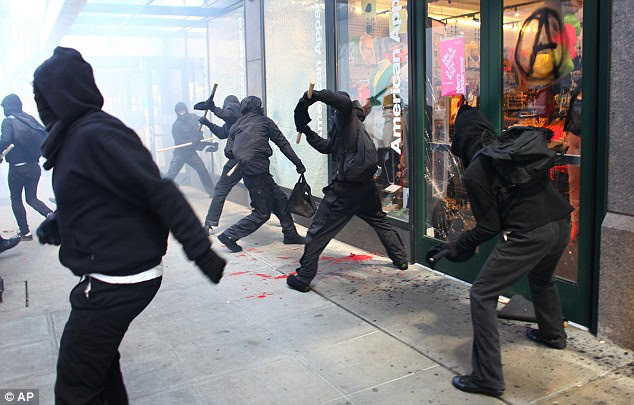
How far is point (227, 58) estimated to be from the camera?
1132 centimetres

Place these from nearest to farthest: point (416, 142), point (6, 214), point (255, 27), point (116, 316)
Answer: point (116, 316) < point (416, 142) < point (255, 27) < point (6, 214)

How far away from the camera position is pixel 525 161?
3322 mm

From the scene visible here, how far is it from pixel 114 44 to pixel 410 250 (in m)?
15.2

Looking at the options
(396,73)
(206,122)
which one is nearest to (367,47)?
(396,73)

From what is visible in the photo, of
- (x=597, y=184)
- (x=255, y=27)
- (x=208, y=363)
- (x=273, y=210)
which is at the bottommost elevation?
(x=208, y=363)

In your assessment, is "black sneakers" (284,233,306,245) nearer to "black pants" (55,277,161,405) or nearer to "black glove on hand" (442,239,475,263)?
"black glove on hand" (442,239,475,263)

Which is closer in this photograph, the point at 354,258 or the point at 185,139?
the point at 354,258

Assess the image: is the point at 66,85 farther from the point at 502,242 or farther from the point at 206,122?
the point at 206,122

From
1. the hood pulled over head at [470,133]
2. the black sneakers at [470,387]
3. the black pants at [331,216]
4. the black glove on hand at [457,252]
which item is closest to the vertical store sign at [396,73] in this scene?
the black pants at [331,216]

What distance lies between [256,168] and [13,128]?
11.7 feet

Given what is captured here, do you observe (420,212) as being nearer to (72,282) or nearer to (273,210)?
(273,210)

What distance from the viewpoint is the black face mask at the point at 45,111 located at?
102 inches

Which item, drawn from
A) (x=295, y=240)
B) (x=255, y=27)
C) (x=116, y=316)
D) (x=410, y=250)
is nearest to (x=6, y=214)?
(x=255, y=27)

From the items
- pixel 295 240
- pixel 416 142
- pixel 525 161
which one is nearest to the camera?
pixel 525 161
